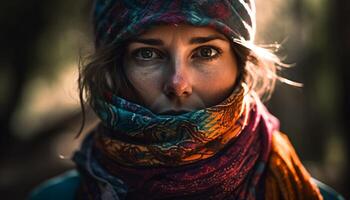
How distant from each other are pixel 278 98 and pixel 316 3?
53.0 inches

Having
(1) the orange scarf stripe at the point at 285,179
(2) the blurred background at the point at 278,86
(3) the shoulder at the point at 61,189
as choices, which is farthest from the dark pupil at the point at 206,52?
(2) the blurred background at the point at 278,86

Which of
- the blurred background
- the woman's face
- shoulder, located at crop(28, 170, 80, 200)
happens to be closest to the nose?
the woman's face

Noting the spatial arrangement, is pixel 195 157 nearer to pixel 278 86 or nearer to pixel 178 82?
pixel 178 82

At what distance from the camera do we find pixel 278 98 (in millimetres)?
5691

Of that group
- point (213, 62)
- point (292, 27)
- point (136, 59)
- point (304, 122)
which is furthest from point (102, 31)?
point (304, 122)

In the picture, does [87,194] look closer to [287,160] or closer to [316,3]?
[287,160]

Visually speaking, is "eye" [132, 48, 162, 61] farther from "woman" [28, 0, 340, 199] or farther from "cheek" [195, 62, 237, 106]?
"cheek" [195, 62, 237, 106]

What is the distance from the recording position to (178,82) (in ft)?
6.09

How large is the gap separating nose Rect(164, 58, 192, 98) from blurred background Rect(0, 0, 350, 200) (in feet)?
6.12

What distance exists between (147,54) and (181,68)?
0.54ft

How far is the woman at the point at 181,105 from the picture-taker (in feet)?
6.24

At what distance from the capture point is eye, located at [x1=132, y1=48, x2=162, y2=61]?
1.96 meters

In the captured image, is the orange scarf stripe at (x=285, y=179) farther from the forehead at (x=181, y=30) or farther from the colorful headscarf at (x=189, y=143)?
the forehead at (x=181, y=30)

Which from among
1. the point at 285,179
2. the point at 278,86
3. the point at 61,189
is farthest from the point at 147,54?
the point at 278,86
